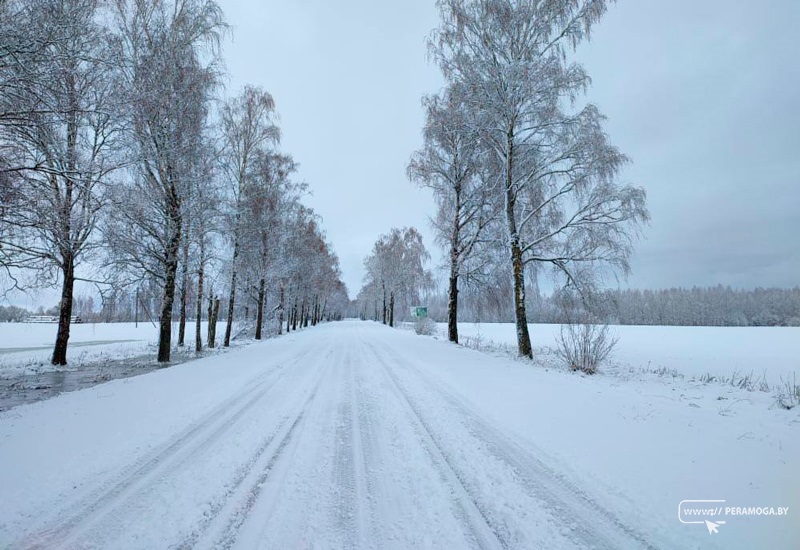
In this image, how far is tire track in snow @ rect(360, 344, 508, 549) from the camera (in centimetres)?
201

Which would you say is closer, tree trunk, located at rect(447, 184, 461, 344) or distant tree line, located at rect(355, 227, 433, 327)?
tree trunk, located at rect(447, 184, 461, 344)

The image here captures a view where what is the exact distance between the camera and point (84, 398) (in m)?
5.33

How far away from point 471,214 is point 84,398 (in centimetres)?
1340

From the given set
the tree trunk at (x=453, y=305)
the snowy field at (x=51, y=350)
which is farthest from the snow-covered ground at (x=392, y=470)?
the tree trunk at (x=453, y=305)

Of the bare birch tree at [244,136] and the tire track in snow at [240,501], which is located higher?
the bare birch tree at [244,136]

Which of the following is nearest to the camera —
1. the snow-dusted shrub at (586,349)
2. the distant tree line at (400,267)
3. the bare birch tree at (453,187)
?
the snow-dusted shrub at (586,349)

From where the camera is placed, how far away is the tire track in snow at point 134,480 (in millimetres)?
2033

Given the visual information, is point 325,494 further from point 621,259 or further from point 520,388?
point 621,259

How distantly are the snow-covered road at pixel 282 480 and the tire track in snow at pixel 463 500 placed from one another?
0.01m

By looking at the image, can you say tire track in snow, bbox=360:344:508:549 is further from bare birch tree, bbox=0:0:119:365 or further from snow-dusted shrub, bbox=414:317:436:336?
snow-dusted shrub, bbox=414:317:436:336

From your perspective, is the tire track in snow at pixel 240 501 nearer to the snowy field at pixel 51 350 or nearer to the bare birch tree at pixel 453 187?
the snowy field at pixel 51 350

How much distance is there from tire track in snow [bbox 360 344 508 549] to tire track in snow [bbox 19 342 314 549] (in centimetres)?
233

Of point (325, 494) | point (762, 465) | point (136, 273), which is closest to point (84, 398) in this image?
point (325, 494)

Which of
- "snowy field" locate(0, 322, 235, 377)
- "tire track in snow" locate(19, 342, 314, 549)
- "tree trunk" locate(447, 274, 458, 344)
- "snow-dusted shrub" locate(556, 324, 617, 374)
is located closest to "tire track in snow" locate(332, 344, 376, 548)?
"tire track in snow" locate(19, 342, 314, 549)
